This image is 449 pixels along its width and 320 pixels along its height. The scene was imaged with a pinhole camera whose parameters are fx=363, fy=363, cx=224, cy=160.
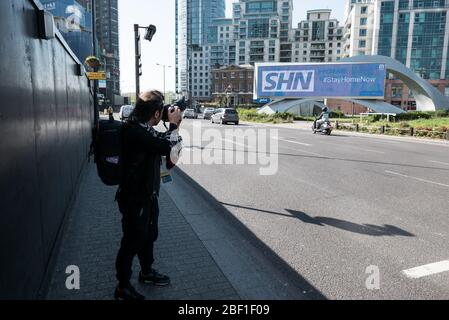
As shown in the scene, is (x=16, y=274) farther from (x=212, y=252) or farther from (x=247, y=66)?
(x=247, y=66)

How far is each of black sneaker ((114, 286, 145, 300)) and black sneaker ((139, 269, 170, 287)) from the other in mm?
294

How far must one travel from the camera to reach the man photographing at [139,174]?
3.03m

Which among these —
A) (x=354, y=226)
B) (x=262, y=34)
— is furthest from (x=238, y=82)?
(x=354, y=226)

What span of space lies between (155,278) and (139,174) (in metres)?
1.11

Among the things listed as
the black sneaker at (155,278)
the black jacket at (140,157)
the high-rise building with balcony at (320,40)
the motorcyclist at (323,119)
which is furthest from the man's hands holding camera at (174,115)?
the high-rise building with balcony at (320,40)

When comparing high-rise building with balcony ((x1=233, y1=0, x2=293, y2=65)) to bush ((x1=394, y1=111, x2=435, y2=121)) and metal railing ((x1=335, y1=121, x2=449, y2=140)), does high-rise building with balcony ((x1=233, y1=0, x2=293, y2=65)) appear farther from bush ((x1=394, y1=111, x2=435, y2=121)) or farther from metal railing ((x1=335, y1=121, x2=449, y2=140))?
metal railing ((x1=335, y1=121, x2=449, y2=140))

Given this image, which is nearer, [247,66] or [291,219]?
[291,219]

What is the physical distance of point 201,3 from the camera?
18212cm

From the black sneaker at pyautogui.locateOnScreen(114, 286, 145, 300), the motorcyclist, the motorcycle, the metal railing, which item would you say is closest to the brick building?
the metal railing

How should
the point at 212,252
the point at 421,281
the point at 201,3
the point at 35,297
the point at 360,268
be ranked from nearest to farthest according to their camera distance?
the point at 35,297
the point at 421,281
the point at 360,268
the point at 212,252
the point at 201,3

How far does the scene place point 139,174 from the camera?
122 inches

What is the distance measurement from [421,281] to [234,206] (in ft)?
10.9

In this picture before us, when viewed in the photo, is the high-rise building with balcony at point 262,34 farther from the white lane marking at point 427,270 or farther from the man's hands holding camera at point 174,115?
the man's hands holding camera at point 174,115
